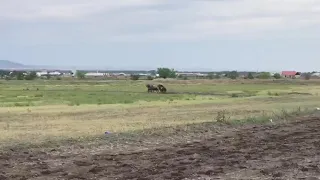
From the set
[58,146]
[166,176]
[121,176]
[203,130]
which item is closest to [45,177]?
[121,176]

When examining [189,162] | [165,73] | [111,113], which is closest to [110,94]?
[111,113]

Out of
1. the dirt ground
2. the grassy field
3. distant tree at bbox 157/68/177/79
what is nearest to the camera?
the dirt ground

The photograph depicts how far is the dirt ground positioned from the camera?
35.5 feet

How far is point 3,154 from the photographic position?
13.4 meters

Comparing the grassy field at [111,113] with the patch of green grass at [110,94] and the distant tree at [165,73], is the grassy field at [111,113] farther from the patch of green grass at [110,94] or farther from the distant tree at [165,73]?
the distant tree at [165,73]

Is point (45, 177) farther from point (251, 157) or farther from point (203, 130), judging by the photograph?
point (203, 130)

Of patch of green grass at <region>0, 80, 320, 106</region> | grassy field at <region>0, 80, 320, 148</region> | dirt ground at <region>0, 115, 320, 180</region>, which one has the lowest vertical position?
patch of green grass at <region>0, 80, 320, 106</region>

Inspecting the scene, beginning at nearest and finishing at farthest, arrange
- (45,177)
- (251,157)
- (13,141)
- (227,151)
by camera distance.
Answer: (45,177), (251,157), (227,151), (13,141)

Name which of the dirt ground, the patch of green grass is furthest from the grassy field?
the dirt ground

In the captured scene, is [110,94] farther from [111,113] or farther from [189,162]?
[189,162]

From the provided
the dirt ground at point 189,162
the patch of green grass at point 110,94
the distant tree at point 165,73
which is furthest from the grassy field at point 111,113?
the distant tree at point 165,73

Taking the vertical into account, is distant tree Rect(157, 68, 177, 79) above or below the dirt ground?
below

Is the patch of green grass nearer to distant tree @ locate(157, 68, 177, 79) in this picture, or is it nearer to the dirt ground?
the dirt ground

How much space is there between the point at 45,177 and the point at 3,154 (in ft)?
10.4
